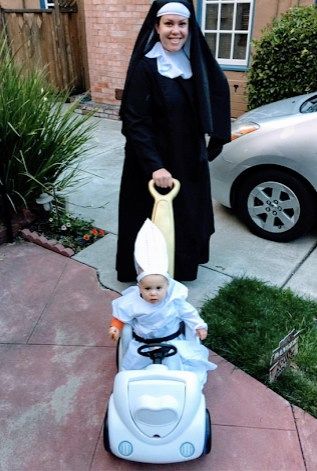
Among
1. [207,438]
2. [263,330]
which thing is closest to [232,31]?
[263,330]

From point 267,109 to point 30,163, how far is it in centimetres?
226

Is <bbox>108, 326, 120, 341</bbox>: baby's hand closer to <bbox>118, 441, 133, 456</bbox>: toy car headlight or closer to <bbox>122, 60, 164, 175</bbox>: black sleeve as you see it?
<bbox>118, 441, 133, 456</bbox>: toy car headlight

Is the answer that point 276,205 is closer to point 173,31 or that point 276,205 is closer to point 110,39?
point 173,31

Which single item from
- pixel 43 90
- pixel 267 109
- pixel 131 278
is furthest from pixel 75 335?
pixel 267 109

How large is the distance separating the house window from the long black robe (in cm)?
483

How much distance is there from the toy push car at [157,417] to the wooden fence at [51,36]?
7.68 metres

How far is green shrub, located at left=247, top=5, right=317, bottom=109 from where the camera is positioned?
5.61 metres

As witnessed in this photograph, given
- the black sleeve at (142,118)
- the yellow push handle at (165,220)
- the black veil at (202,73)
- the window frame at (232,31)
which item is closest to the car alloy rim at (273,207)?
the black veil at (202,73)

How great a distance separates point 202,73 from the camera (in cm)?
259

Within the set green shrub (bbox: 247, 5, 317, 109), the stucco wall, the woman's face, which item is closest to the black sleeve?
the woman's face

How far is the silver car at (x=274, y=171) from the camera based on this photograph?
12.1 feet

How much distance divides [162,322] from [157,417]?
44cm

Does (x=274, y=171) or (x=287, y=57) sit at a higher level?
(x=287, y=57)

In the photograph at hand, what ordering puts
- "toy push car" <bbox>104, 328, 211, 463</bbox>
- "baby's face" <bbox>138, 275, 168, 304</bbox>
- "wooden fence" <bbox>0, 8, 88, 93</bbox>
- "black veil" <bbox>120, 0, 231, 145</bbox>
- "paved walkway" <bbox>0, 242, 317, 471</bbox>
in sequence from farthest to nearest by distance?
"wooden fence" <bbox>0, 8, 88, 93</bbox>
"black veil" <bbox>120, 0, 231, 145</bbox>
"paved walkway" <bbox>0, 242, 317, 471</bbox>
"baby's face" <bbox>138, 275, 168, 304</bbox>
"toy push car" <bbox>104, 328, 211, 463</bbox>
